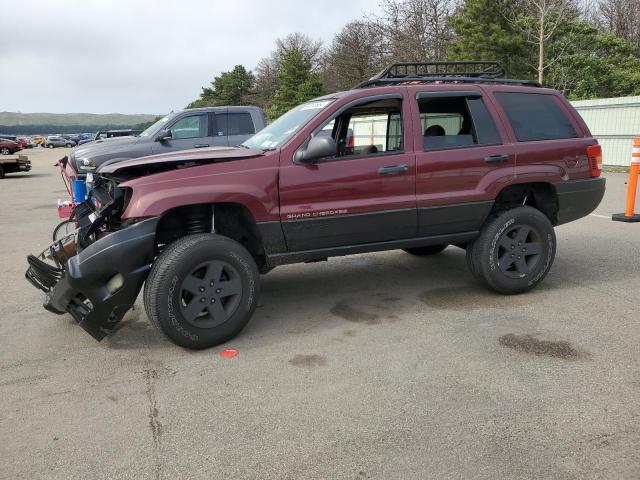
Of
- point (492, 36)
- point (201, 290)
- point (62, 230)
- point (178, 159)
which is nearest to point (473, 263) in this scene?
point (201, 290)

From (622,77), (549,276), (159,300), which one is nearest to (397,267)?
(549,276)

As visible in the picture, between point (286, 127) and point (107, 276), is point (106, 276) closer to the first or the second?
point (107, 276)

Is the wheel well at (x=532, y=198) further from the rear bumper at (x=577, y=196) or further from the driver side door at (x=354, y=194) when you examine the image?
the driver side door at (x=354, y=194)

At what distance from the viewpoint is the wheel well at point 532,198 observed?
5227 millimetres

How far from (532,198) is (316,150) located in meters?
2.47

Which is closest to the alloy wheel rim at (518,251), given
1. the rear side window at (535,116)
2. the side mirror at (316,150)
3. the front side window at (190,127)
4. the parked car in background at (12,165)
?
the rear side window at (535,116)

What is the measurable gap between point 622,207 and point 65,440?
33.3 feet

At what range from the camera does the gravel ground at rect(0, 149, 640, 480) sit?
2.73 meters

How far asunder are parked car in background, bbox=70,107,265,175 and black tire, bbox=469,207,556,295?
7.08 metres

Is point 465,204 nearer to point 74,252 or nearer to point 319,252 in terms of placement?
point 319,252

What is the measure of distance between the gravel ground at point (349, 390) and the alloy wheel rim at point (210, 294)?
0.26 metres

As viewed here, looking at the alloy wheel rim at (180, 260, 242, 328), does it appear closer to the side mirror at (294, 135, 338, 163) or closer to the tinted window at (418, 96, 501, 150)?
the side mirror at (294, 135, 338, 163)

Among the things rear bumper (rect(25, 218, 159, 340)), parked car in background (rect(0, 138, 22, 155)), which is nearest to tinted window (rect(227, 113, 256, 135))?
rear bumper (rect(25, 218, 159, 340))

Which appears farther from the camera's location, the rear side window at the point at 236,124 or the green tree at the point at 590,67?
the green tree at the point at 590,67
